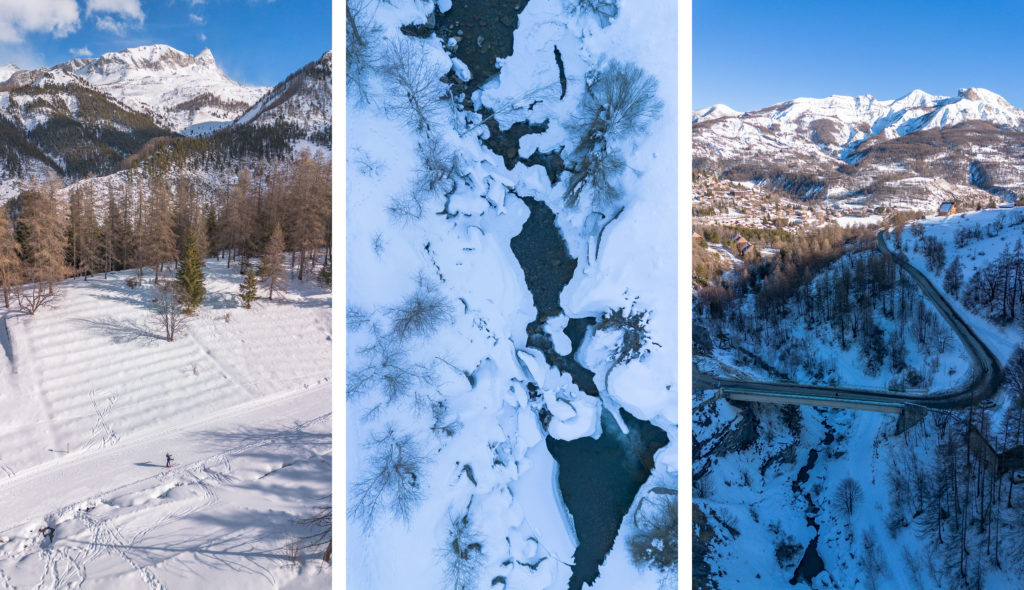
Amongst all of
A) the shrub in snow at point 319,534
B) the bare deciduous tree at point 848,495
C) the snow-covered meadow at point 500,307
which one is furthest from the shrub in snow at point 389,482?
the bare deciduous tree at point 848,495

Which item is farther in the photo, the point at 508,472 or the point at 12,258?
the point at 12,258

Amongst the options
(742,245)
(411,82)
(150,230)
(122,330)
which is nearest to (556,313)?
(411,82)

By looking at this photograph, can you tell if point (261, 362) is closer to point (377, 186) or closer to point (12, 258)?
point (12, 258)

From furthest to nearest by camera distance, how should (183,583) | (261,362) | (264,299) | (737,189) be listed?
(737,189) < (264,299) < (261,362) < (183,583)

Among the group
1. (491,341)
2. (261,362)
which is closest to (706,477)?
(491,341)

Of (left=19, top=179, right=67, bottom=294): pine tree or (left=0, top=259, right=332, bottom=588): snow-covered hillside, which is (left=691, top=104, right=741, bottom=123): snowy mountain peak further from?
(left=19, top=179, right=67, bottom=294): pine tree

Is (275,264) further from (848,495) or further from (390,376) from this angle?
→ (848,495)

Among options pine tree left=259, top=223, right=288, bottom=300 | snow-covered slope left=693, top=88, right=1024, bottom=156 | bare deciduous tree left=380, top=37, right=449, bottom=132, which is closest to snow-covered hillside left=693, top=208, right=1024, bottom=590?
snow-covered slope left=693, top=88, right=1024, bottom=156
